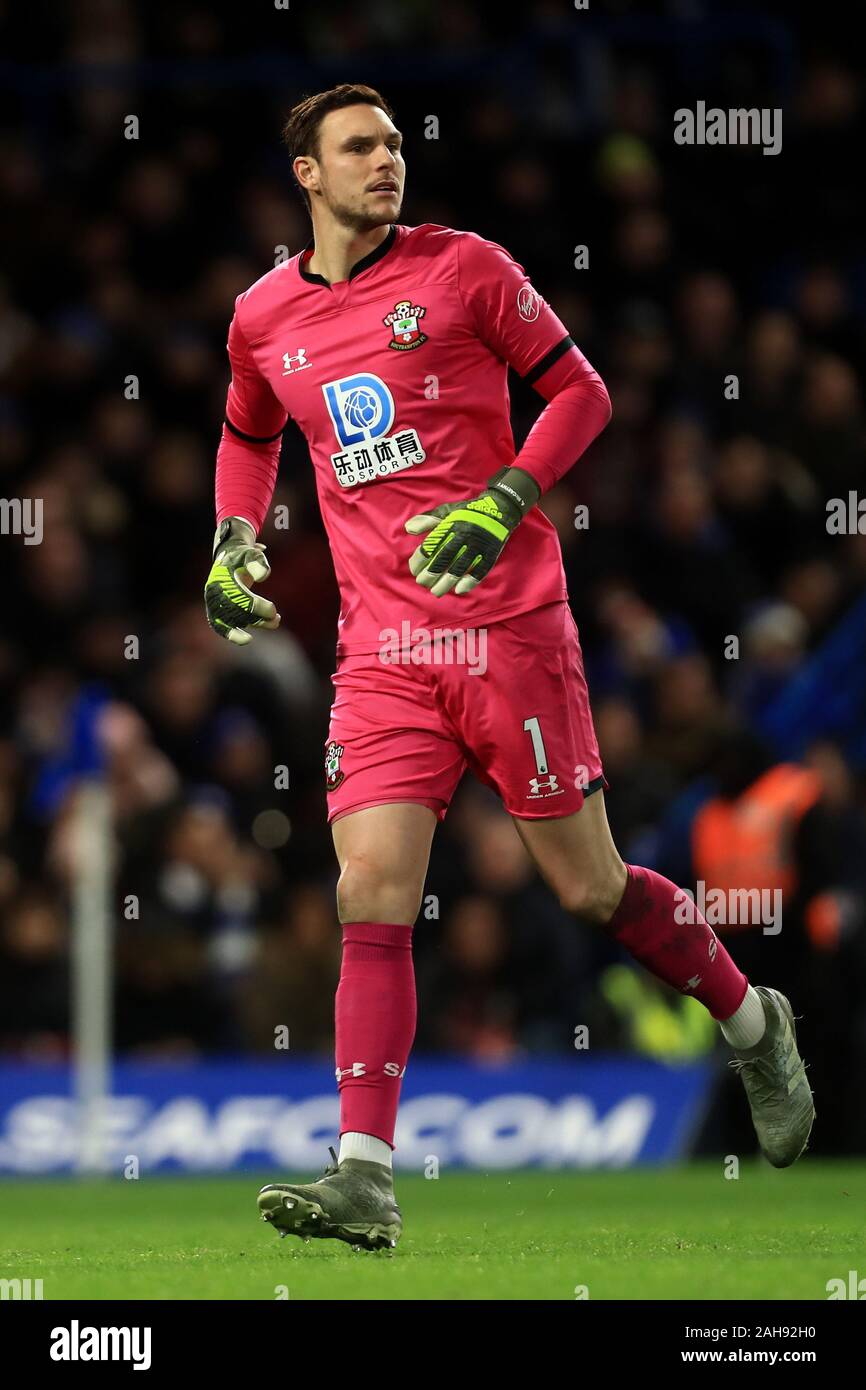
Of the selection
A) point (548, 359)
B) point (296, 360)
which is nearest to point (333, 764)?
point (296, 360)

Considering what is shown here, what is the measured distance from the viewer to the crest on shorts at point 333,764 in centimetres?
614

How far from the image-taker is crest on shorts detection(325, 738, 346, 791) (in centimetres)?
614

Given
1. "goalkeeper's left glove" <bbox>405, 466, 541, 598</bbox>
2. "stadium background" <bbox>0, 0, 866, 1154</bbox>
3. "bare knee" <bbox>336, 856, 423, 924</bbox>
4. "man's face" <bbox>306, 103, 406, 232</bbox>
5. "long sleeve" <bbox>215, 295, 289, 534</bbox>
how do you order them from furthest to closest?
"stadium background" <bbox>0, 0, 866, 1154</bbox> → "long sleeve" <bbox>215, 295, 289, 534</bbox> → "man's face" <bbox>306, 103, 406, 232</bbox> → "bare knee" <bbox>336, 856, 423, 924</bbox> → "goalkeeper's left glove" <bbox>405, 466, 541, 598</bbox>

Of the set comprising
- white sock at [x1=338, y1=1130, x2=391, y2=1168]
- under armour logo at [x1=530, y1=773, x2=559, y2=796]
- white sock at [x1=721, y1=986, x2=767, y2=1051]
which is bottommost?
white sock at [x1=338, y1=1130, x2=391, y2=1168]

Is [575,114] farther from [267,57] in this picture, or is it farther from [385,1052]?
[385,1052]

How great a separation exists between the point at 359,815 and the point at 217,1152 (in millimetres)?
5319

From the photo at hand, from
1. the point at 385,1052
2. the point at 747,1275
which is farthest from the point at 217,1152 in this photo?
the point at 747,1275

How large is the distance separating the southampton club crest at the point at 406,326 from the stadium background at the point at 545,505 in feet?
16.1

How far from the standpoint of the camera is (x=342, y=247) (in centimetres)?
630

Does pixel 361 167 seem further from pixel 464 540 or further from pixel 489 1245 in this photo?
pixel 489 1245

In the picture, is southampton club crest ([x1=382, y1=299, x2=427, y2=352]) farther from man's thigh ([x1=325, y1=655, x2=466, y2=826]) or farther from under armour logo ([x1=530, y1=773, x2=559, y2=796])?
under armour logo ([x1=530, y1=773, x2=559, y2=796])

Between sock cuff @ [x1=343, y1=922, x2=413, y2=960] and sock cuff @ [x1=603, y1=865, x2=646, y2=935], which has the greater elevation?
sock cuff @ [x1=603, y1=865, x2=646, y2=935]

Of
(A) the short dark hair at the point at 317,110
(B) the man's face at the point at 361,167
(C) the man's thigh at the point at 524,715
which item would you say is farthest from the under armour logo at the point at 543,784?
(A) the short dark hair at the point at 317,110

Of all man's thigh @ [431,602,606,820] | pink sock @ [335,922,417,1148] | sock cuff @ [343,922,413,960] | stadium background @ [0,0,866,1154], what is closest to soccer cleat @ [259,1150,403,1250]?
pink sock @ [335,922,417,1148]
